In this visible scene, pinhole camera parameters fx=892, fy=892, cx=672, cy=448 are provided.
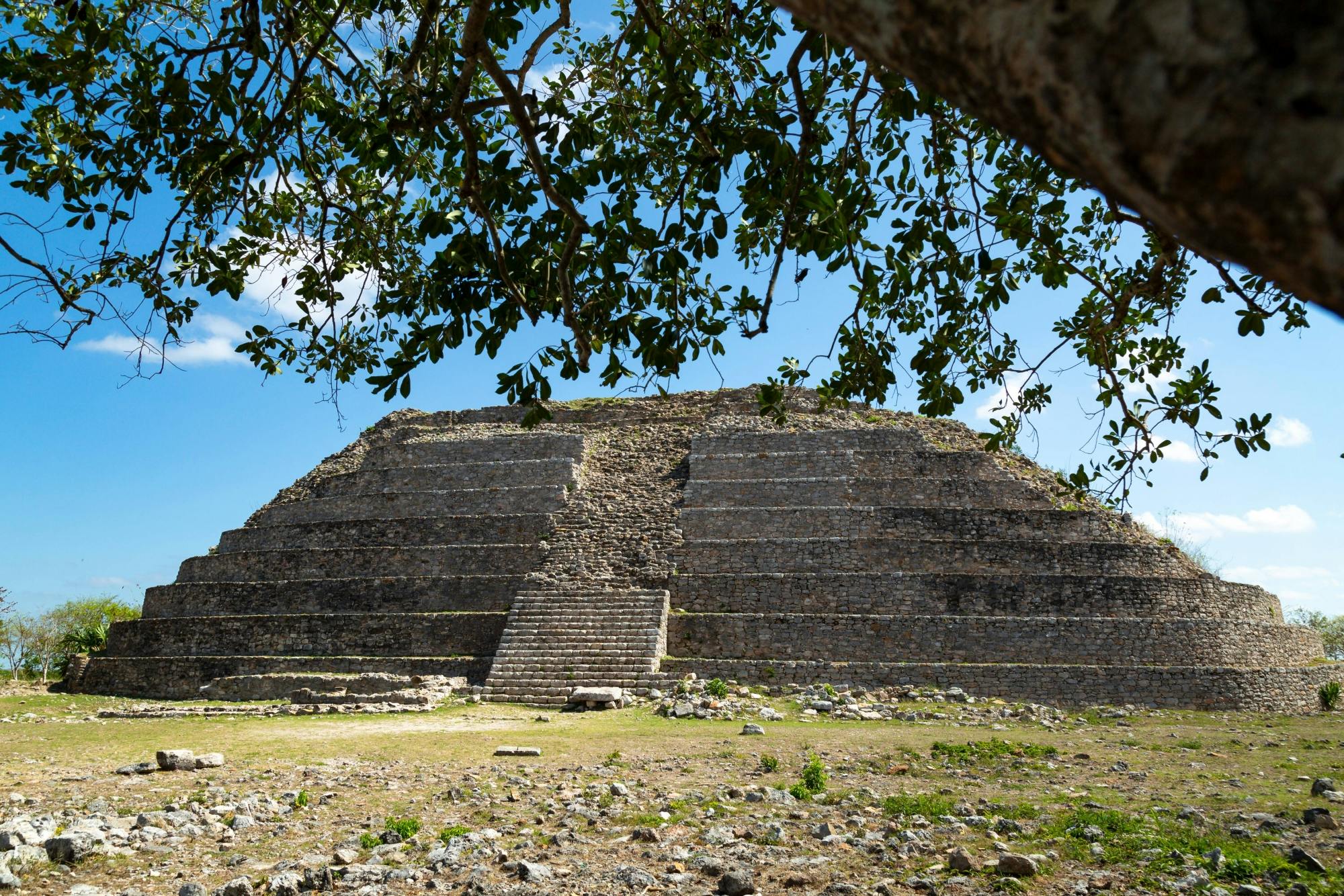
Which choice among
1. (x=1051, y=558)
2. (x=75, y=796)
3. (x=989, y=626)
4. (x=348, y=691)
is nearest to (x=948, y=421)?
(x=1051, y=558)

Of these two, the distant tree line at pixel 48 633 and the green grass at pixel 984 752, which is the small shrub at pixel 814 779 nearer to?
the green grass at pixel 984 752

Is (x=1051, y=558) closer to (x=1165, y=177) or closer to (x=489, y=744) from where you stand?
(x=489, y=744)

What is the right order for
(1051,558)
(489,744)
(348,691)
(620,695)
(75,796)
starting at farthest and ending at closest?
(1051,558)
(348,691)
(620,695)
(489,744)
(75,796)

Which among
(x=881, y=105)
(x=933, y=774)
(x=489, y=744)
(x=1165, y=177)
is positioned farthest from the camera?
(x=489, y=744)

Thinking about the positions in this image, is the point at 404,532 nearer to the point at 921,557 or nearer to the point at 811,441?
the point at 811,441

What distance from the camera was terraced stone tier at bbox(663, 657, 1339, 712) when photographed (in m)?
16.1

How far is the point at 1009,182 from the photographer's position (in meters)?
6.50

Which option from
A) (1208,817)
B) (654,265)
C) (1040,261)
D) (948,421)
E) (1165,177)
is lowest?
(1208,817)

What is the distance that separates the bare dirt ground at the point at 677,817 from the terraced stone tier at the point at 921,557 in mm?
8261

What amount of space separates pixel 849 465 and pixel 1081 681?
371 inches

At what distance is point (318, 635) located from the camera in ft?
67.4

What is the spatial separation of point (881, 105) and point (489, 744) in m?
8.34

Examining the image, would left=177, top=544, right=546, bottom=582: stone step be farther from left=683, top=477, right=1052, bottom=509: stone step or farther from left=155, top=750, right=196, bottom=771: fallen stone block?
left=155, top=750, right=196, bottom=771: fallen stone block

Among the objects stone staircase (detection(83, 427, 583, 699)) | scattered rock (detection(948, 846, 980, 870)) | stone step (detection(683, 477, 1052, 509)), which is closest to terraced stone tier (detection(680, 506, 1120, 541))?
stone step (detection(683, 477, 1052, 509))
